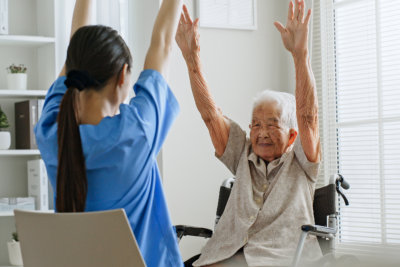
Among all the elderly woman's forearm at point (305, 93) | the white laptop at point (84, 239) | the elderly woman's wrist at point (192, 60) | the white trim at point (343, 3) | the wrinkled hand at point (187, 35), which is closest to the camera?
the white laptop at point (84, 239)

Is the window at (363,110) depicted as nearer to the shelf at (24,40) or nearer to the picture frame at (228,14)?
the picture frame at (228,14)

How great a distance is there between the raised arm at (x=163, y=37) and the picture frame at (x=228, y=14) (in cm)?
207

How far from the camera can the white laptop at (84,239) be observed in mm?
1087

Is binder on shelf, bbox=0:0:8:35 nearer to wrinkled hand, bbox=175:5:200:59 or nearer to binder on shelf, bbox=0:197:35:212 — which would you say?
binder on shelf, bbox=0:197:35:212

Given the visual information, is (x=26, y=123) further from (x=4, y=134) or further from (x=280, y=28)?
(x=280, y=28)

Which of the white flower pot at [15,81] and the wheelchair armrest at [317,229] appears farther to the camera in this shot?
the white flower pot at [15,81]

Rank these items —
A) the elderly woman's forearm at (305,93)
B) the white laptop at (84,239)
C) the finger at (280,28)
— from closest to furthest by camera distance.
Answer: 1. the white laptop at (84,239)
2. the finger at (280,28)
3. the elderly woman's forearm at (305,93)

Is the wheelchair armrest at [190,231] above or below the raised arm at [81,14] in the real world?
below

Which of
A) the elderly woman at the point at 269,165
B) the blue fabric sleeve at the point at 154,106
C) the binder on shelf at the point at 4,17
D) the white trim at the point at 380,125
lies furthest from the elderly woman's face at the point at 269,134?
the binder on shelf at the point at 4,17

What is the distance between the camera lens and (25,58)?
3537mm

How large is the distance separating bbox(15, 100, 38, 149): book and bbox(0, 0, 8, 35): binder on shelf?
0.43 m

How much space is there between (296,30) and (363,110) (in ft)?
4.41

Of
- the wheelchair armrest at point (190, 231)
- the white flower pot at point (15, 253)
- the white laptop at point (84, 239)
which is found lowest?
the white flower pot at point (15, 253)

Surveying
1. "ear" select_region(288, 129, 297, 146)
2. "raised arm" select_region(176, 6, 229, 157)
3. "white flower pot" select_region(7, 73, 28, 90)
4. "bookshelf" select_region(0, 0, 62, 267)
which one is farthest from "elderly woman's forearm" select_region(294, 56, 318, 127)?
"white flower pot" select_region(7, 73, 28, 90)
